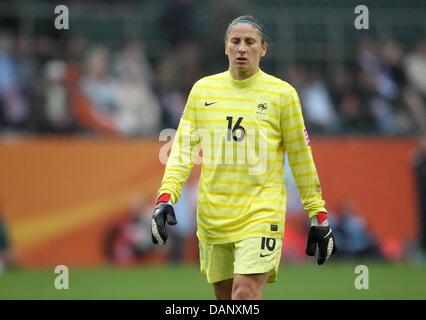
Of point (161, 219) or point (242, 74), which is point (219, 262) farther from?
point (242, 74)

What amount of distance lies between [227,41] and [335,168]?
10357 millimetres

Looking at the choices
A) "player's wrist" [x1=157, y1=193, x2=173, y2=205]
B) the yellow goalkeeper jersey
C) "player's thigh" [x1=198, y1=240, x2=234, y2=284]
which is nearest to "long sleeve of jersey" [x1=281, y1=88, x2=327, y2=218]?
the yellow goalkeeper jersey

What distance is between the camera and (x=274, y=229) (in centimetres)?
607

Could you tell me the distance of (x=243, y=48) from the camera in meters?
6.19

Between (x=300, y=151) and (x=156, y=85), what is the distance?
10.3 metres

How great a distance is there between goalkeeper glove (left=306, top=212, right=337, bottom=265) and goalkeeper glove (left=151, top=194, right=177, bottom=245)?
110 cm

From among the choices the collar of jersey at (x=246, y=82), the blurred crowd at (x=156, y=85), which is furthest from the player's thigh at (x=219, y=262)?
the blurred crowd at (x=156, y=85)

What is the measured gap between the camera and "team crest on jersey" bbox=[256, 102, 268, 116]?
20.3ft

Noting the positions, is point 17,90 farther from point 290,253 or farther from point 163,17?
point 290,253

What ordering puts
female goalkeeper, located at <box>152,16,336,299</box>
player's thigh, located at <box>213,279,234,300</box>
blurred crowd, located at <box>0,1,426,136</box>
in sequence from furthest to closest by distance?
1. blurred crowd, located at <box>0,1,426,136</box>
2. player's thigh, located at <box>213,279,234,300</box>
3. female goalkeeper, located at <box>152,16,336,299</box>

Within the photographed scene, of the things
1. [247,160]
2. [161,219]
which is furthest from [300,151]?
[161,219]

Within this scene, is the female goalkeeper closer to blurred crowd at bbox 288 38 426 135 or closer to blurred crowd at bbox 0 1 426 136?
blurred crowd at bbox 0 1 426 136

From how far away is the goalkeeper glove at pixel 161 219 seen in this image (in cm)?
597

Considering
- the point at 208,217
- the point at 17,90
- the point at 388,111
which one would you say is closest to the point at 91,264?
the point at 17,90
